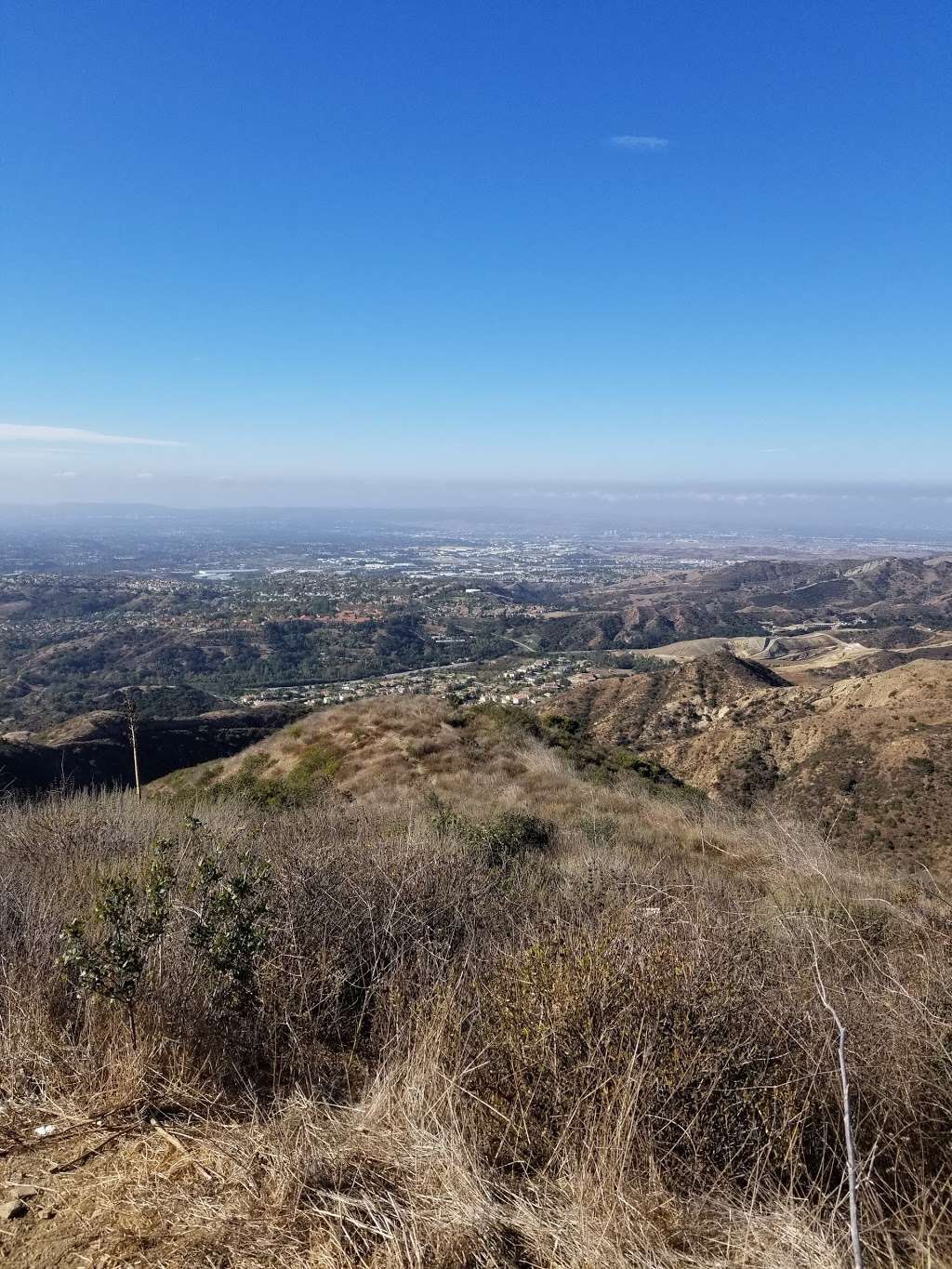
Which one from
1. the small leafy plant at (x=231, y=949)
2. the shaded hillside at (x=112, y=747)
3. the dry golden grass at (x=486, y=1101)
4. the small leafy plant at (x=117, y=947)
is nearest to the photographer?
the dry golden grass at (x=486, y=1101)

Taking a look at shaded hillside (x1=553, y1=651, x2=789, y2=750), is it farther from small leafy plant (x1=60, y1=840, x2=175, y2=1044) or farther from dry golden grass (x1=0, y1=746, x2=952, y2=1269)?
small leafy plant (x1=60, y1=840, x2=175, y2=1044)

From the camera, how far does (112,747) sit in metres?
29.5

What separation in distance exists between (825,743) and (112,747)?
2932cm

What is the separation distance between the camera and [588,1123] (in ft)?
9.12

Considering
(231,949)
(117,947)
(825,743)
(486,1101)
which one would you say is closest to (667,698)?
(825,743)

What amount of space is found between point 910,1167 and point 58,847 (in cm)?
825

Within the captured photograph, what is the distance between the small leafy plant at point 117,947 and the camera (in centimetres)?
334

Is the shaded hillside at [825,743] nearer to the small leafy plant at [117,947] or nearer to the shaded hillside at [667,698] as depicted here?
the shaded hillside at [667,698]

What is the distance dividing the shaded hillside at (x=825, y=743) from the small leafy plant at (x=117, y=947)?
57.3 ft

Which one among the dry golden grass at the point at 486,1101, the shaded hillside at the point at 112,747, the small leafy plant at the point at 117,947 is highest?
the small leafy plant at the point at 117,947

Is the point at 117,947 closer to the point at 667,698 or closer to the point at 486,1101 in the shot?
the point at 486,1101

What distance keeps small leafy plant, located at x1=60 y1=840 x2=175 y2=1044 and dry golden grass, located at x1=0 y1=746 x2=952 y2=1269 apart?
0.14 meters

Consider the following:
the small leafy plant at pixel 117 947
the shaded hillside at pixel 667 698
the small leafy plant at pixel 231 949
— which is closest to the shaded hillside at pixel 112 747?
the shaded hillside at pixel 667 698

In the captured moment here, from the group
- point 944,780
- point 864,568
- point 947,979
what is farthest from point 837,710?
point 864,568
